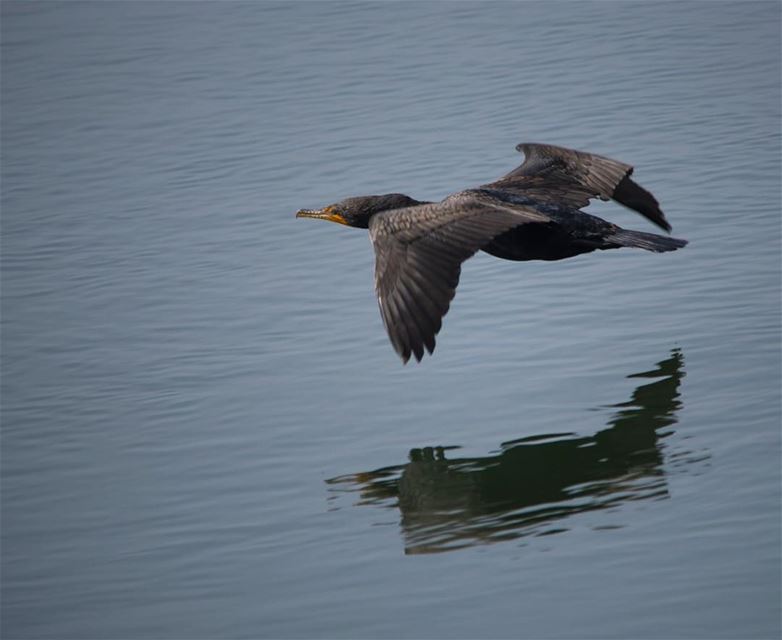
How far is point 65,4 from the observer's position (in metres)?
23.7

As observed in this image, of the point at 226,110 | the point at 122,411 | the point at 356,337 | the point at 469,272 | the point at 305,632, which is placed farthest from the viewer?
the point at 226,110

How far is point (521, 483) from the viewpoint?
8.60 m

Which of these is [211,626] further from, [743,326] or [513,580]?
[743,326]

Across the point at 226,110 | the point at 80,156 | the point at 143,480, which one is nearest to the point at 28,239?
the point at 80,156

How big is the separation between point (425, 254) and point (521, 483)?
156cm

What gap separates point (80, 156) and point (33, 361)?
6.19 meters

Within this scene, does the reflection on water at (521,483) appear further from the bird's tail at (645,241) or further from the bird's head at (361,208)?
the bird's head at (361,208)

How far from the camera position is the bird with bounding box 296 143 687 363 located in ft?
28.6

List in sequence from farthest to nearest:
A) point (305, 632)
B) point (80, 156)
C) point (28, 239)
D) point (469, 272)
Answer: point (80, 156), point (28, 239), point (469, 272), point (305, 632)

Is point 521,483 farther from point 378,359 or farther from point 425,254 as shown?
point 378,359

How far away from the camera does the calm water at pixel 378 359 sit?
755 centimetres

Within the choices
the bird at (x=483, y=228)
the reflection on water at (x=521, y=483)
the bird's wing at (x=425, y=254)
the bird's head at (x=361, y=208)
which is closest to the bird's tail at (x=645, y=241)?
the bird at (x=483, y=228)

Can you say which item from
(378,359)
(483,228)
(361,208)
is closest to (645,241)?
(483,228)

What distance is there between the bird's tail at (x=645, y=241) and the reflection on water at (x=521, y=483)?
1111 millimetres
